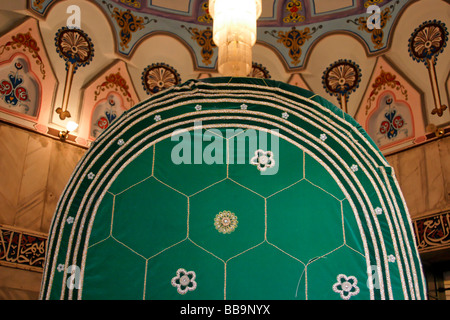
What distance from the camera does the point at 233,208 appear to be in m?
1.88

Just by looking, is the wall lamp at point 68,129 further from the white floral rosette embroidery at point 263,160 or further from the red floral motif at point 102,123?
the white floral rosette embroidery at point 263,160

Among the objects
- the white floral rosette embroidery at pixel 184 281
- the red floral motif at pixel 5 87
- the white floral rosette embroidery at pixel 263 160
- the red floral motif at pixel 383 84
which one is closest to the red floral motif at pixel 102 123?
the red floral motif at pixel 5 87

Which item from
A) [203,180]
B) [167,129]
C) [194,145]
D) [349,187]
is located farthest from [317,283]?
[167,129]

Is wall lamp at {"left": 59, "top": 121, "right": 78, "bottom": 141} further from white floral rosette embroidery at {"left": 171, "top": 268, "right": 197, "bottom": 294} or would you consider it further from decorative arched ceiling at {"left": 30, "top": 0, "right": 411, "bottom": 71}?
white floral rosette embroidery at {"left": 171, "top": 268, "right": 197, "bottom": 294}

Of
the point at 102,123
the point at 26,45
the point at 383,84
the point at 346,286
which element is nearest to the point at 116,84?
the point at 102,123

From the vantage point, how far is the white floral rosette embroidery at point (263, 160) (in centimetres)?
195

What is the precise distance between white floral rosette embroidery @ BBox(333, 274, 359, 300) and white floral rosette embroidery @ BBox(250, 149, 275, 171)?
19.6 inches

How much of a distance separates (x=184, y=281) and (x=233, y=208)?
33 centimetres

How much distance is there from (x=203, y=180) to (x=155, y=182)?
0.19 metres

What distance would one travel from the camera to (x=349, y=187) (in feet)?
6.16

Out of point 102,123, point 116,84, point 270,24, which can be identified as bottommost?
point 102,123

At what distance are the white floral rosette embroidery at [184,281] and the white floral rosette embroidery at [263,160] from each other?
0.49 metres

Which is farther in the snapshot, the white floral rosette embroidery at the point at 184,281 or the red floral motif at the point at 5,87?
the red floral motif at the point at 5,87

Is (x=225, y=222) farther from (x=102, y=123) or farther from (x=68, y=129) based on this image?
(x=102, y=123)
